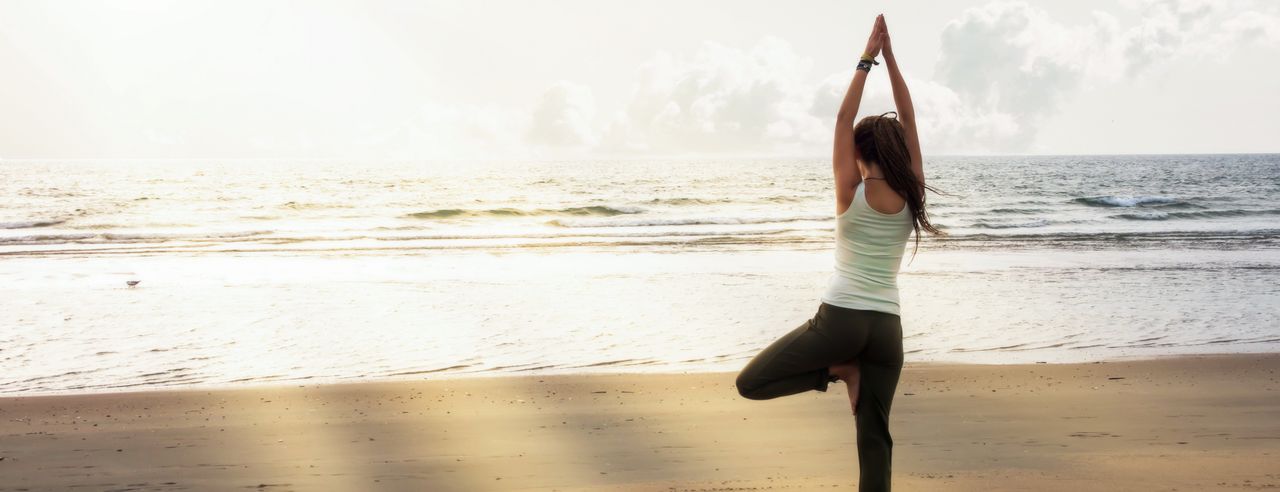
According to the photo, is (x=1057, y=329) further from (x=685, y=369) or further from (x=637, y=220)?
(x=637, y=220)

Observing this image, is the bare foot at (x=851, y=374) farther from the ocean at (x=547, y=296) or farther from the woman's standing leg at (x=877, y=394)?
the ocean at (x=547, y=296)

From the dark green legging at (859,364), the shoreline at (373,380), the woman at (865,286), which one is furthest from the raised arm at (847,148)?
the shoreline at (373,380)

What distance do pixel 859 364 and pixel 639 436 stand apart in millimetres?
2421

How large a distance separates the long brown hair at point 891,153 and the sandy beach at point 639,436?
1.98 meters

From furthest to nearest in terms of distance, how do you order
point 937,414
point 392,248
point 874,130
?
point 392,248 < point 937,414 < point 874,130

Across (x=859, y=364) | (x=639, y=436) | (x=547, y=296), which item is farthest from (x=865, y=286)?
(x=547, y=296)

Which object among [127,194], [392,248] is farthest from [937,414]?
[127,194]

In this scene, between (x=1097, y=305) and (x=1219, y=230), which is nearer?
(x=1097, y=305)

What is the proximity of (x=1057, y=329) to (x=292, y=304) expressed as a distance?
8.39 meters

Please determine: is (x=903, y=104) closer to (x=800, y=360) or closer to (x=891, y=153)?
(x=891, y=153)

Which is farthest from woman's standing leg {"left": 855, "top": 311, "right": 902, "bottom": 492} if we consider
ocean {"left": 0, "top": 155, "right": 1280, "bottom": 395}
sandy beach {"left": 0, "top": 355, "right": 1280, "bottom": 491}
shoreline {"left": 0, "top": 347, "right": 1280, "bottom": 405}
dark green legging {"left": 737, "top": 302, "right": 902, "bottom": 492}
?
ocean {"left": 0, "top": 155, "right": 1280, "bottom": 395}

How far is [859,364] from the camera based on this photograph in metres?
3.05

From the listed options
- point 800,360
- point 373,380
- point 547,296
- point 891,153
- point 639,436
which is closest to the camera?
point 891,153

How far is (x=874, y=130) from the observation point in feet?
9.53
